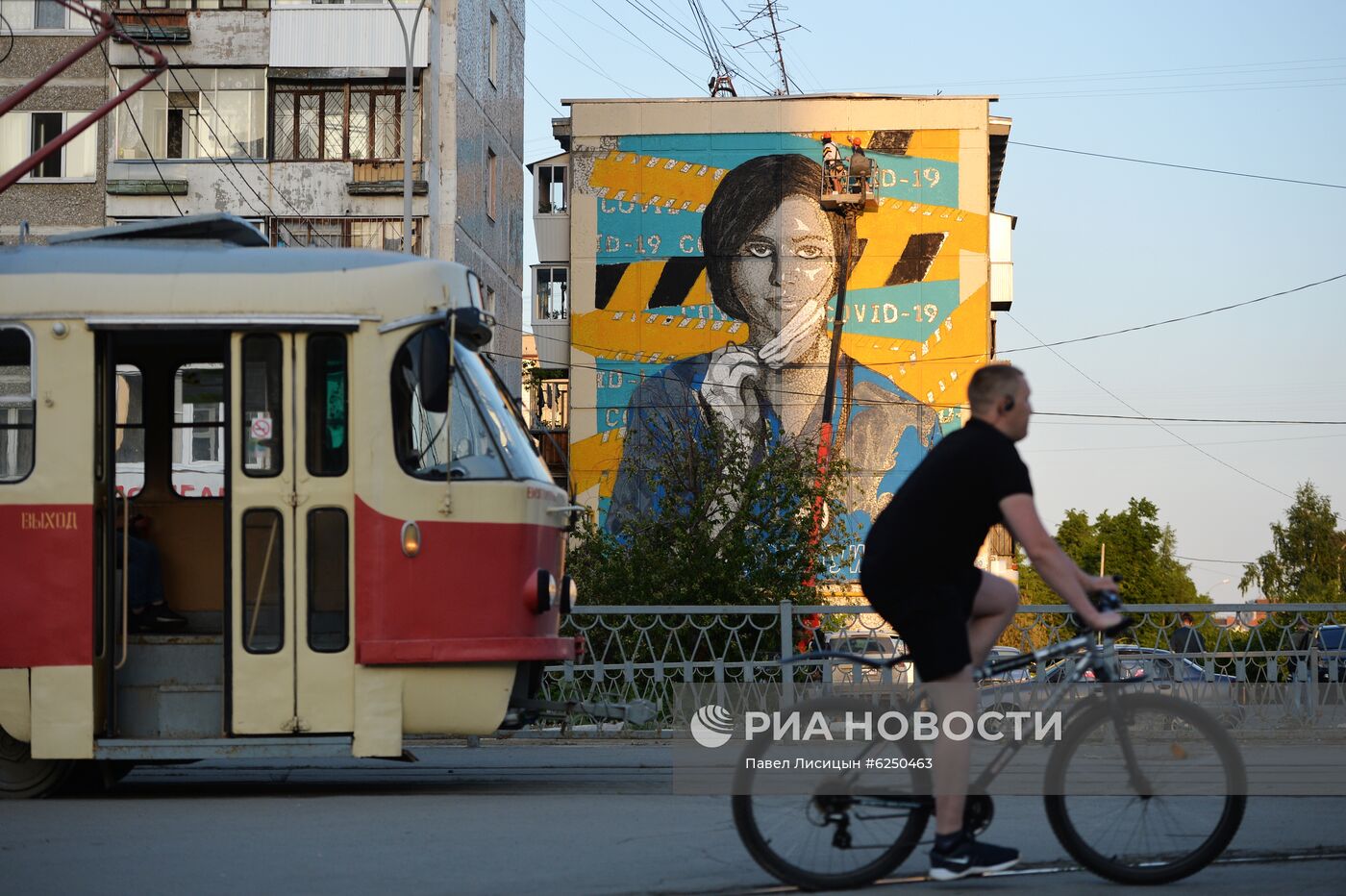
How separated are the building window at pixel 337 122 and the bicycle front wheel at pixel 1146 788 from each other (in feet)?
119

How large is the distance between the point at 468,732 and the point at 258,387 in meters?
2.21

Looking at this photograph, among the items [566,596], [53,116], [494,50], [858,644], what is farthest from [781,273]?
[566,596]

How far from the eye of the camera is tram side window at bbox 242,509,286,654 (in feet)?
32.9

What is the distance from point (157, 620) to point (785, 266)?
42733mm

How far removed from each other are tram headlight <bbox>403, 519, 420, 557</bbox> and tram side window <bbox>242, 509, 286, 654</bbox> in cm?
69

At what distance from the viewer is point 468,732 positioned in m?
10.0

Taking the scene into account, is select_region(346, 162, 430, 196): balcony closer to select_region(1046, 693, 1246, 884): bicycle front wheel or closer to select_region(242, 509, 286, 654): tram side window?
select_region(242, 509, 286, 654): tram side window

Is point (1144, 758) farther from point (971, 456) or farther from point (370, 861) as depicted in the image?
point (370, 861)

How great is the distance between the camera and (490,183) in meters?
47.1

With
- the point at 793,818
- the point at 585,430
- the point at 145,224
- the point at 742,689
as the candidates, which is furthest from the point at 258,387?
the point at 585,430

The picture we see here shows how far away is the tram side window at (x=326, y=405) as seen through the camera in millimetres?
10102

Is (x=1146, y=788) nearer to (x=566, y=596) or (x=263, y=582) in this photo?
(x=566, y=596)

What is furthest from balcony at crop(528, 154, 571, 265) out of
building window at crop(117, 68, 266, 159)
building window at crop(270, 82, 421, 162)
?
building window at crop(117, 68, 266, 159)

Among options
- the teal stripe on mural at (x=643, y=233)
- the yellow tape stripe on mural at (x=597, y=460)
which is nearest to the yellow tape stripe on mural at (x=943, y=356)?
the teal stripe on mural at (x=643, y=233)
